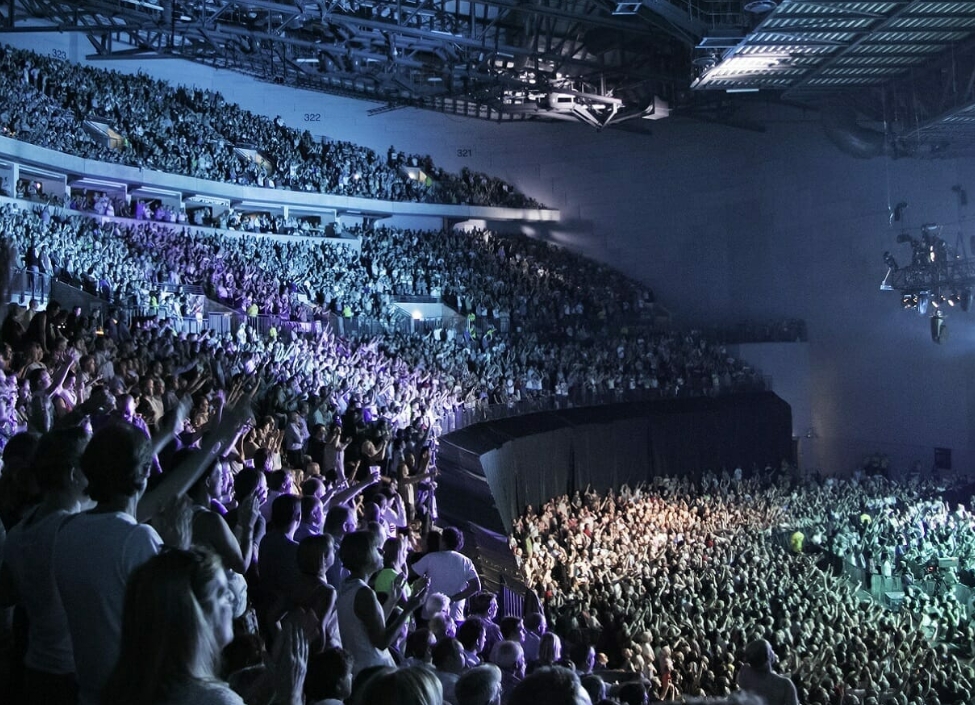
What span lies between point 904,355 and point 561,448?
39.2 ft

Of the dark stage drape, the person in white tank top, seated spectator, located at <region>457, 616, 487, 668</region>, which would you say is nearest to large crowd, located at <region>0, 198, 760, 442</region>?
the dark stage drape

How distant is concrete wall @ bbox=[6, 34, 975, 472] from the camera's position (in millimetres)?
26750

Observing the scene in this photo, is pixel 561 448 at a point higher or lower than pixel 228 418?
lower

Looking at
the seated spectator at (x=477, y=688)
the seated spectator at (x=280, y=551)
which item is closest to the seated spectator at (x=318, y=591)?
the seated spectator at (x=280, y=551)

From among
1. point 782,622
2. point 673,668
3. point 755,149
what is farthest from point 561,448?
point 755,149

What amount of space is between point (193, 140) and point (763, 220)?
1771 centimetres

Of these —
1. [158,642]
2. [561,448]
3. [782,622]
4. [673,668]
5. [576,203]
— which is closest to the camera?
[158,642]

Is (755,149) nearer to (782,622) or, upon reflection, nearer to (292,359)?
(292,359)

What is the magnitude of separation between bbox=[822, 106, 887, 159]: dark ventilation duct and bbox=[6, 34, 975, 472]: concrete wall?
3.03 ft

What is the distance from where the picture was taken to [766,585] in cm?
1245

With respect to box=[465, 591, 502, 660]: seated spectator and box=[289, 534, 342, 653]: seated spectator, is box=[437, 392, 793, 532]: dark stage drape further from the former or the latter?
box=[289, 534, 342, 653]: seated spectator

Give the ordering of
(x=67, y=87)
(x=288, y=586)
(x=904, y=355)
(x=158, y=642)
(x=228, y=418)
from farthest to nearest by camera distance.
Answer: (x=904, y=355)
(x=67, y=87)
(x=288, y=586)
(x=228, y=418)
(x=158, y=642)

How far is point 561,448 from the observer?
2119cm

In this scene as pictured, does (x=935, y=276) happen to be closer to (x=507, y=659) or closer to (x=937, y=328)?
(x=937, y=328)
